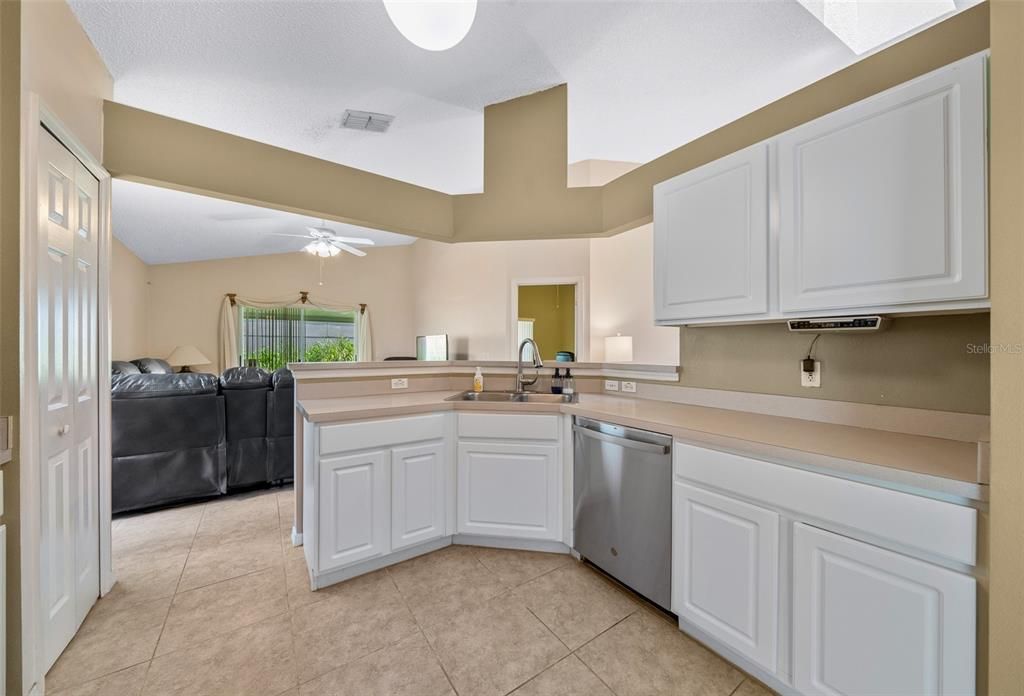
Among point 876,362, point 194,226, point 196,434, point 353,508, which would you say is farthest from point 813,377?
point 194,226

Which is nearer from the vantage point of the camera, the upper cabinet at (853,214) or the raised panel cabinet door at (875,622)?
the raised panel cabinet door at (875,622)

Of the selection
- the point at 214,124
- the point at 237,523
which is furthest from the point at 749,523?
the point at 214,124

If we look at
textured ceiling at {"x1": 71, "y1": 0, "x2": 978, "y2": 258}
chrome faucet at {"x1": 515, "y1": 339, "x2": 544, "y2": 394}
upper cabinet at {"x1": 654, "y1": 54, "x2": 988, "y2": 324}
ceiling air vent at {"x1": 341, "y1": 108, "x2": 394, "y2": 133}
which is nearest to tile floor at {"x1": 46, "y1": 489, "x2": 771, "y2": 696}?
chrome faucet at {"x1": 515, "y1": 339, "x2": 544, "y2": 394}

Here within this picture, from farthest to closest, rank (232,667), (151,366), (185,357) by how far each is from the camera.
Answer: (185,357) < (151,366) < (232,667)

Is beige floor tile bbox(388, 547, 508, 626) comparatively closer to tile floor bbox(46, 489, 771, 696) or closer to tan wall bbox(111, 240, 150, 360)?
tile floor bbox(46, 489, 771, 696)

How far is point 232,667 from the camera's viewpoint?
1448 millimetres

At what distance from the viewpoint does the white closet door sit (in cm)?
136

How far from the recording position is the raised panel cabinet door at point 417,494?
2.04 meters

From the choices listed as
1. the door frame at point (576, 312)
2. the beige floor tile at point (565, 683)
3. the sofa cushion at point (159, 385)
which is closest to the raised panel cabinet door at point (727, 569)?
the beige floor tile at point (565, 683)

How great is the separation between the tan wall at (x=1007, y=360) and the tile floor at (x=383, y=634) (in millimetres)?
743

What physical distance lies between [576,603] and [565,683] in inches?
17.2

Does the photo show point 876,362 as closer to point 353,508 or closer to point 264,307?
point 353,508

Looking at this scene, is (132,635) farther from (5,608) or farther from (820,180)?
(820,180)

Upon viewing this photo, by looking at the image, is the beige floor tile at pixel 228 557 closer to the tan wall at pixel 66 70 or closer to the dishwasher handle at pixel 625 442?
the dishwasher handle at pixel 625 442
